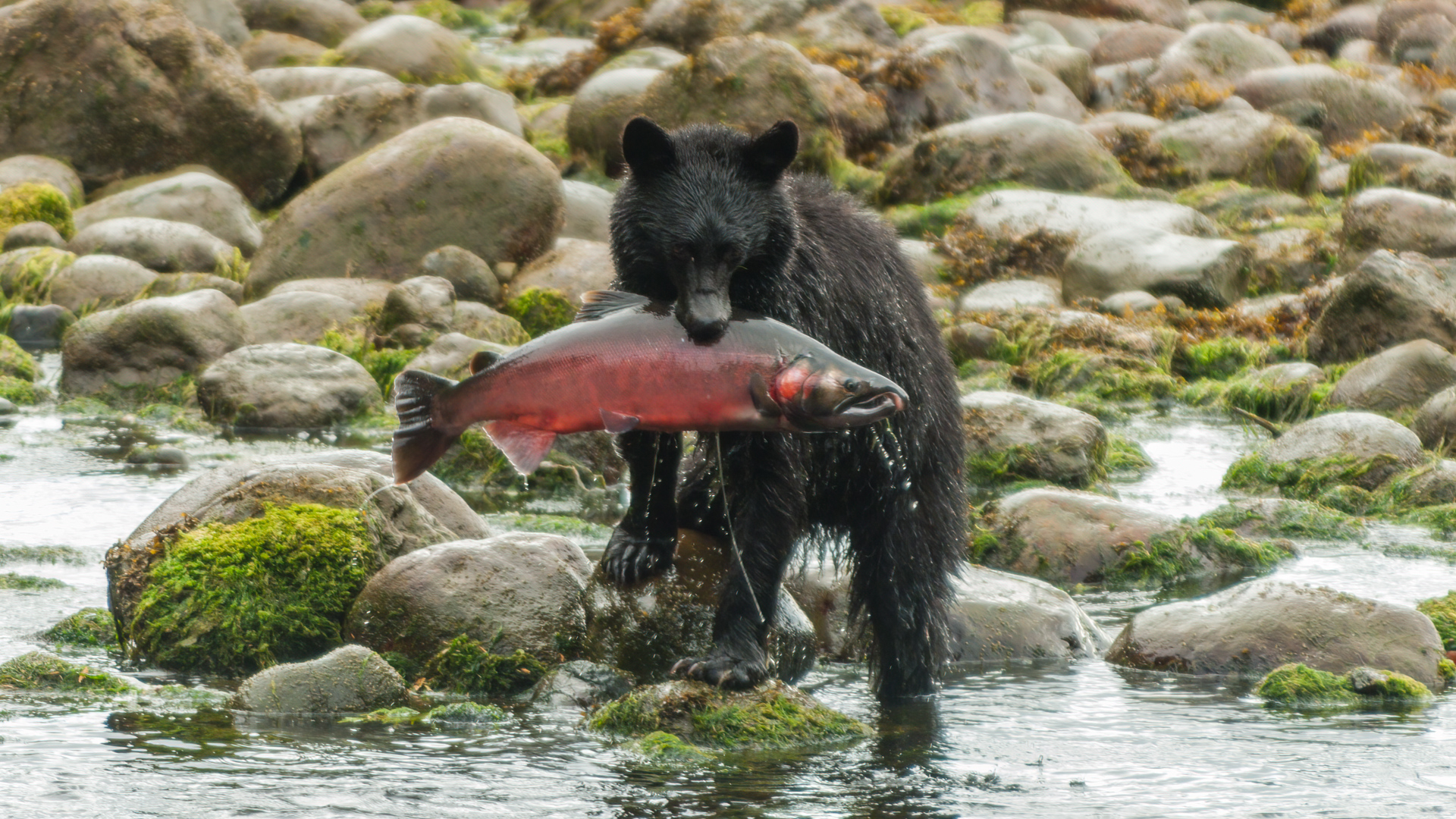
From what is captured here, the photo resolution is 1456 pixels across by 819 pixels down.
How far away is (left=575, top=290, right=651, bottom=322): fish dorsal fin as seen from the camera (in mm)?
4883

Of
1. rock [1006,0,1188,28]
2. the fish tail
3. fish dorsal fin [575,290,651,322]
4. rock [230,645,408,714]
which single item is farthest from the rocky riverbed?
rock [1006,0,1188,28]

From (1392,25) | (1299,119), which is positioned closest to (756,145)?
(1299,119)

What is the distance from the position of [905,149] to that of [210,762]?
15.7m

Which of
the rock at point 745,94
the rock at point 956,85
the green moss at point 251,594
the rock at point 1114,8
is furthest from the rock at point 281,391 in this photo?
the rock at point 1114,8

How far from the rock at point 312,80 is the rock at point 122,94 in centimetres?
287

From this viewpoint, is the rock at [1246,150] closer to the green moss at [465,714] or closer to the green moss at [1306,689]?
the green moss at [1306,689]

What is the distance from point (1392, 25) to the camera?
29.2m

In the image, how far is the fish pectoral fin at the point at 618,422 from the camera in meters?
4.57

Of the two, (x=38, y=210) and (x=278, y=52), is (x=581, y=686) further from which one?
(x=278, y=52)

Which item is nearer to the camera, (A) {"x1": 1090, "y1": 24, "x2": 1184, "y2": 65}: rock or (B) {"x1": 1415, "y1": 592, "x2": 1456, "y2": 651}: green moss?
(B) {"x1": 1415, "y1": 592, "x2": 1456, "y2": 651}: green moss

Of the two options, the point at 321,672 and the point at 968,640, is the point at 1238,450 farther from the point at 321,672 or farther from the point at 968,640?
the point at 321,672

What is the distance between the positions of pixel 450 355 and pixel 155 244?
504 cm

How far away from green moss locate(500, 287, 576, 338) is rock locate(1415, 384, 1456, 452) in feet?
23.1

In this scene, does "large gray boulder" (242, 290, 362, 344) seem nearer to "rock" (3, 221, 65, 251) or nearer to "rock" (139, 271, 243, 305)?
"rock" (139, 271, 243, 305)
